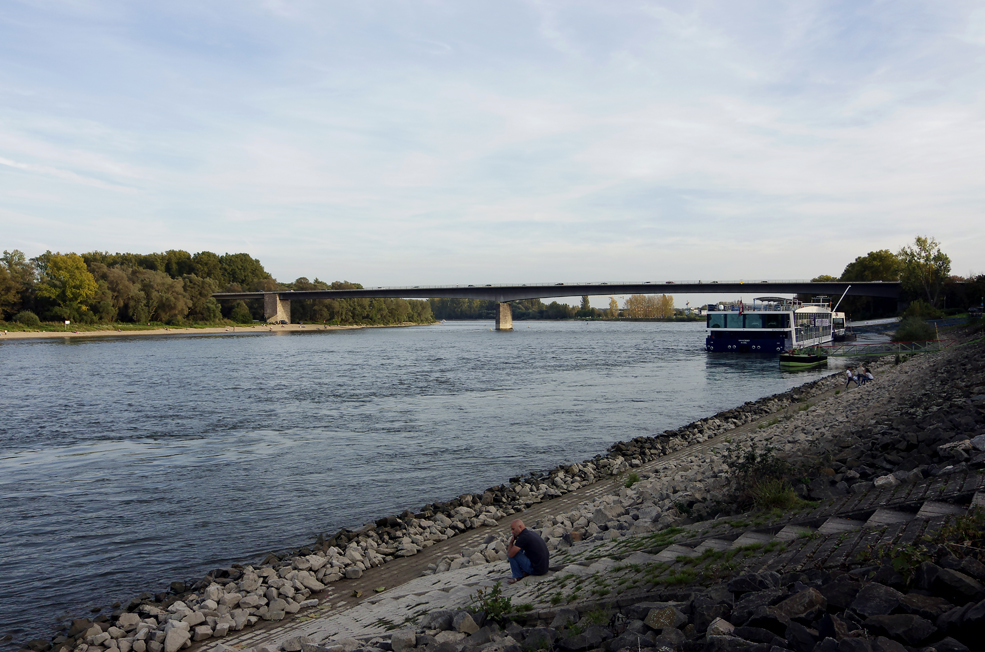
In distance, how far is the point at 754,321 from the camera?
222 feet

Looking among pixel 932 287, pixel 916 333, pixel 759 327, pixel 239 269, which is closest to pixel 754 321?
pixel 759 327

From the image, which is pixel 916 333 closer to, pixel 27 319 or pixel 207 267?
pixel 27 319

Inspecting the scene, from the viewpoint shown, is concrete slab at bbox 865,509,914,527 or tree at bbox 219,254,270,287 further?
tree at bbox 219,254,270,287

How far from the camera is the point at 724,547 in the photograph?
7398 mm

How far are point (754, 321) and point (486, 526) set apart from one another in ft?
202

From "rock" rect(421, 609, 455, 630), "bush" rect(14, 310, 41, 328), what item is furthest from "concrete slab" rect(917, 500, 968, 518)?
"bush" rect(14, 310, 41, 328)

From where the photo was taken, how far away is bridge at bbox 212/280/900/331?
10888 centimetres

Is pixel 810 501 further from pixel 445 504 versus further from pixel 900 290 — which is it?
pixel 900 290

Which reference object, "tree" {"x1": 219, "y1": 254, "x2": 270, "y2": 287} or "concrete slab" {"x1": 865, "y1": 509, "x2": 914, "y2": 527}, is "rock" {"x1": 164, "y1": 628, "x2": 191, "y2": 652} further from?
"tree" {"x1": 219, "y1": 254, "x2": 270, "y2": 287}

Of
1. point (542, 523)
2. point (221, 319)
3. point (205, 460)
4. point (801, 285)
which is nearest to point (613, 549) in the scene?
point (542, 523)

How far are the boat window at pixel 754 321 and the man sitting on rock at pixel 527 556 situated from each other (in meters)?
65.1

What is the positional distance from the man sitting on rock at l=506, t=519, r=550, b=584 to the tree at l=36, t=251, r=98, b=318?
129961mm

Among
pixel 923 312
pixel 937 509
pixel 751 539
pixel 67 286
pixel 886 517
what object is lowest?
pixel 751 539

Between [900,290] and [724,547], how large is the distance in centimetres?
12298
